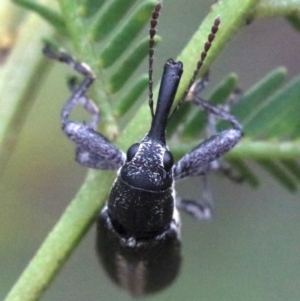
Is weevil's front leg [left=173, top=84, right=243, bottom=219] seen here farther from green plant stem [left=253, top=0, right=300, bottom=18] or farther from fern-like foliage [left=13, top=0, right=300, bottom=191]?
green plant stem [left=253, top=0, right=300, bottom=18]

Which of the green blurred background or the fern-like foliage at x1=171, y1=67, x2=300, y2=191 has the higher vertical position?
the fern-like foliage at x1=171, y1=67, x2=300, y2=191

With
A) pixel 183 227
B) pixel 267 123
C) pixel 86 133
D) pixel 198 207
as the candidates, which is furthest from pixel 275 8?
pixel 183 227

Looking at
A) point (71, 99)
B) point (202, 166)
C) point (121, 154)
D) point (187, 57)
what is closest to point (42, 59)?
point (71, 99)

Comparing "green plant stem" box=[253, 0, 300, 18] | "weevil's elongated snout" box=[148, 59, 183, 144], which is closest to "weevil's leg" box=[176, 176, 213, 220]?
"weevil's elongated snout" box=[148, 59, 183, 144]

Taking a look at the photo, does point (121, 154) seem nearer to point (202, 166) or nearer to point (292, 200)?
point (202, 166)

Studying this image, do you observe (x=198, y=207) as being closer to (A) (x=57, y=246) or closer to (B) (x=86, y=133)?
(B) (x=86, y=133)

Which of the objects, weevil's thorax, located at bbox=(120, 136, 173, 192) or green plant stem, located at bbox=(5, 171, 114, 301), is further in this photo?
weevil's thorax, located at bbox=(120, 136, 173, 192)
